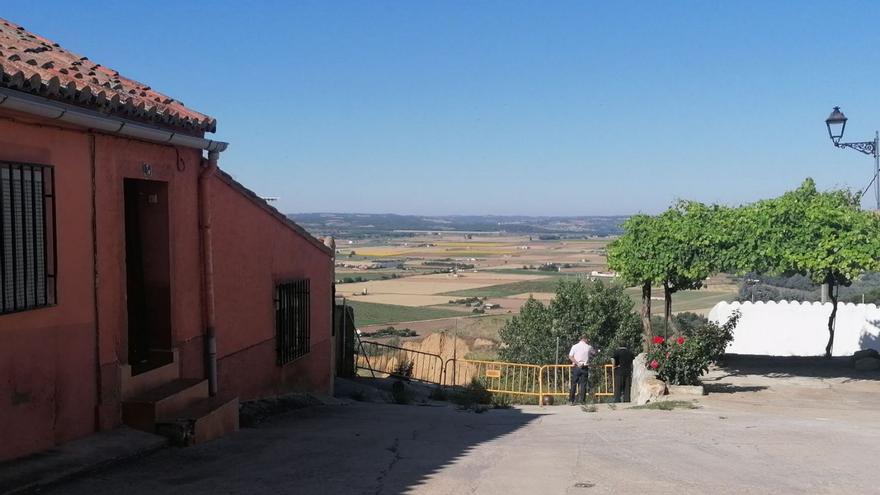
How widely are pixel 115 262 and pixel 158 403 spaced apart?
1356 mm

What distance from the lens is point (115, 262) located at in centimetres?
736

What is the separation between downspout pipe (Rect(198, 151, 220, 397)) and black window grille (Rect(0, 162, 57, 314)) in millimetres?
2719

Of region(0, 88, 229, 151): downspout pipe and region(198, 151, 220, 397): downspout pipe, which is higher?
region(0, 88, 229, 151): downspout pipe

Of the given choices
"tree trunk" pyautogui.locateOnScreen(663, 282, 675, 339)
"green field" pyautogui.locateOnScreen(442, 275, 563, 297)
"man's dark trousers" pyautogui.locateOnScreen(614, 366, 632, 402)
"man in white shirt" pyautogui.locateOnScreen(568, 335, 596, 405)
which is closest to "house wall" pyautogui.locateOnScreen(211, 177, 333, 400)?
"man in white shirt" pyautogui.locateOnScreen(568, 335, 596, 405)

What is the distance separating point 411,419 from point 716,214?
7.59 meters

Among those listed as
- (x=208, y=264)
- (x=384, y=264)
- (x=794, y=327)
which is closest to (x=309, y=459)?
(x=208, y=264)

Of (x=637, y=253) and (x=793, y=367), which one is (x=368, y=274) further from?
(x=637, y=253)

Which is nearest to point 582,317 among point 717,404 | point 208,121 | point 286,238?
point 717,404

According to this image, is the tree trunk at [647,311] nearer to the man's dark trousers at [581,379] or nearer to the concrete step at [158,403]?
the man's dark trousers at [581,379]

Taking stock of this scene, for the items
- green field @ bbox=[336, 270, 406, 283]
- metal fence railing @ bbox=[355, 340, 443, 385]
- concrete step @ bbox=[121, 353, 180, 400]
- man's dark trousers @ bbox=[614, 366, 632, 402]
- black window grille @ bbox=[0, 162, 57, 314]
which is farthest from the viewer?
green field @ bbox=[336, 270, 406, 283]

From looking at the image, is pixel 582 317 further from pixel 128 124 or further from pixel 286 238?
pixel 128 124

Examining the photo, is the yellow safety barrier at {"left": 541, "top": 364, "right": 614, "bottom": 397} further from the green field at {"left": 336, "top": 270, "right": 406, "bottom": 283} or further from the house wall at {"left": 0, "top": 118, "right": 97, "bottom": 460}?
the green field at {"left": 336, "top": 270, "right": 406, "bottom": 283}

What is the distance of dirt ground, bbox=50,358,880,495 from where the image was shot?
6.11 meters

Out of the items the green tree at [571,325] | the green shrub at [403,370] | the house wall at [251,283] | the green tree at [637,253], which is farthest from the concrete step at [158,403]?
the green tree at [571,325]
